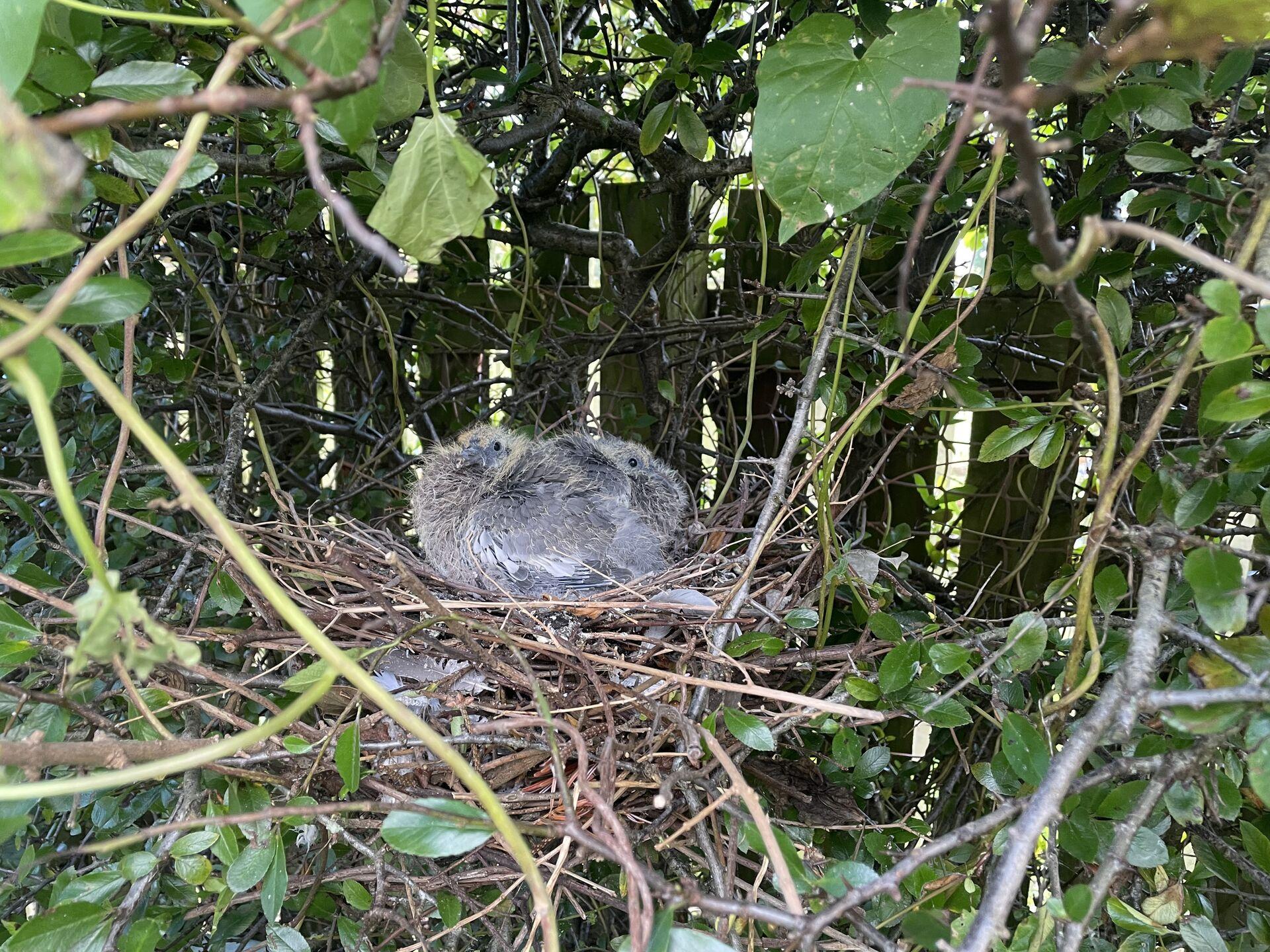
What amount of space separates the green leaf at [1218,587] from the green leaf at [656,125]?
41.0 inches

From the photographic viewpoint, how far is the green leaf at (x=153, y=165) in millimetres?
912

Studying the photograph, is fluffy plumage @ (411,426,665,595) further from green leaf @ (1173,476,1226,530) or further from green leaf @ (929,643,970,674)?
green leaf @ (1173,476,1226,530)

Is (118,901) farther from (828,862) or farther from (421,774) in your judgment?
(828,862)

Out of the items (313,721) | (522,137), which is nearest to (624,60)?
(522,137)

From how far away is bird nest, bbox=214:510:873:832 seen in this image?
1063mm

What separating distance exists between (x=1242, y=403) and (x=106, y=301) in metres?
0.97

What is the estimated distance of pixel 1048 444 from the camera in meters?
1.07

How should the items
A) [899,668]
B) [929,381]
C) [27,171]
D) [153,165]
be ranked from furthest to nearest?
1. [929,381]
2. [899,668]
3. [153,165]
4. [27,171]

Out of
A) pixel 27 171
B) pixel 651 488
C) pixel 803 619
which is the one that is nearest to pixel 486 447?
pixel 651 488

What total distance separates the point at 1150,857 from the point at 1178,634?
0.93 feet

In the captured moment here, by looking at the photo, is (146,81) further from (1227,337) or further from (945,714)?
(945,714)

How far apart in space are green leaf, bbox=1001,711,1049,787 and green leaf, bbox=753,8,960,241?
0.58 metres

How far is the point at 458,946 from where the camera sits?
1.30 m

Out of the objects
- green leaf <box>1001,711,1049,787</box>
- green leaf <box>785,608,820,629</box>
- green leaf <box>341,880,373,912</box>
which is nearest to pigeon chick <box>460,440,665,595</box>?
green leaf <box>785,608,820,629</box>
